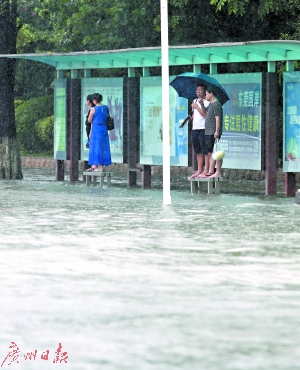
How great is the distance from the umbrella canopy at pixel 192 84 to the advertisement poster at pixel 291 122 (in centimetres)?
118

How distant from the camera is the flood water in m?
7.11

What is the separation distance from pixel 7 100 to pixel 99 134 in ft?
15.7

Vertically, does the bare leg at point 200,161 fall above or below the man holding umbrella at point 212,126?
below

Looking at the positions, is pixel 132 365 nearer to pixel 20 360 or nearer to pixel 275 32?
pixel 20 360

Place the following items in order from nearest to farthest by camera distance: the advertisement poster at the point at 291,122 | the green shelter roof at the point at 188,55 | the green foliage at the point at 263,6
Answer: the green shelter roof at the point at 188,55 < the advertisement poster at the point at 291,122 < the green foliage at the point at 263,6

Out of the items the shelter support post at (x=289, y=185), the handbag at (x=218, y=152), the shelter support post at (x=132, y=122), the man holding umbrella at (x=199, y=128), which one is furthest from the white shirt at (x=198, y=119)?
the shelter support post at (x=132, y=122)

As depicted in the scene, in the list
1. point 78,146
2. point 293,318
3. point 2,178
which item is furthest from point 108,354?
point 2,178

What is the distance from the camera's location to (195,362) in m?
6.79

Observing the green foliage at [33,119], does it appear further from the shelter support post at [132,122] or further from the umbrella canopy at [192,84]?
the umbrella canopy at [192,84]

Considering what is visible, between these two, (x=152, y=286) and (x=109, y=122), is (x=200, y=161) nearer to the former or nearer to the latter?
(x=109, y=122)

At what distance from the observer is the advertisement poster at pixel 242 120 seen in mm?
21469

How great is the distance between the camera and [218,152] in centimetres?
2186

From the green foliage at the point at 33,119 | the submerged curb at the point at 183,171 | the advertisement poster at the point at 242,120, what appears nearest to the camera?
the advertisement poster at the point at 242,120

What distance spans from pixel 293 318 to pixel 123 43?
24081 mm
